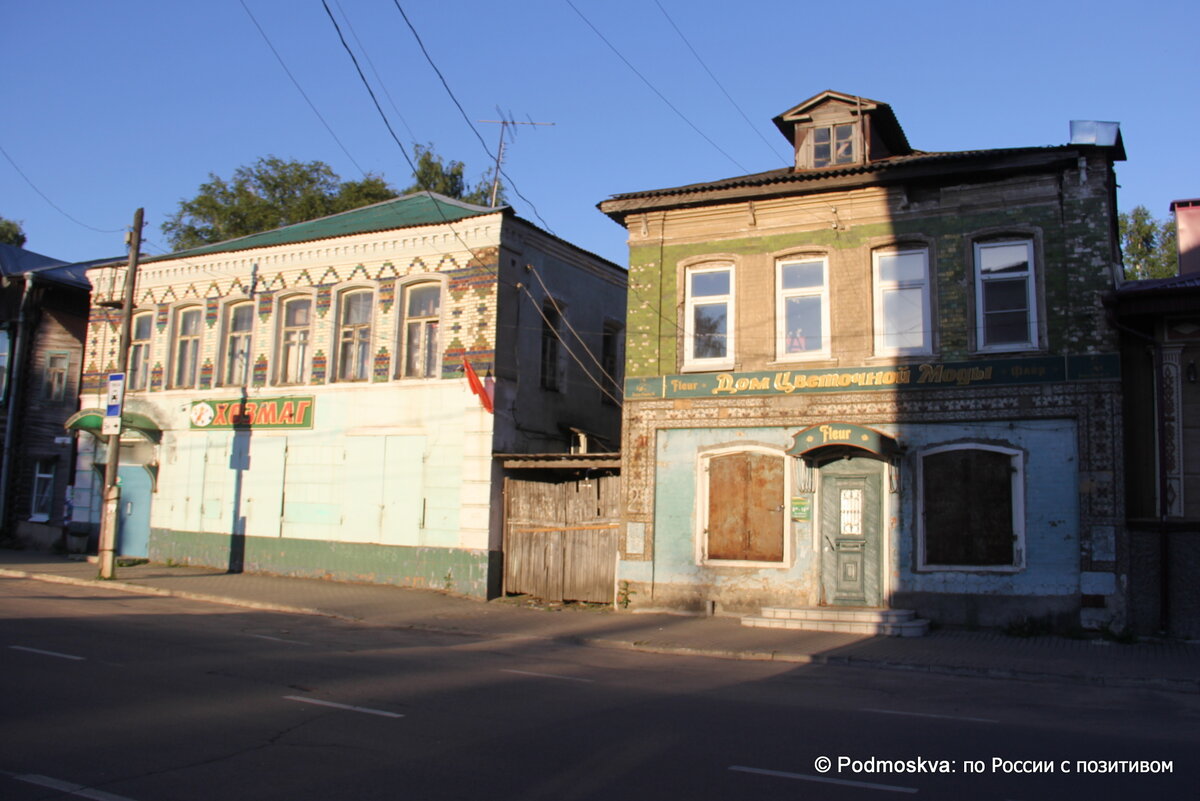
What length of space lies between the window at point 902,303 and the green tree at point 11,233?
142ft

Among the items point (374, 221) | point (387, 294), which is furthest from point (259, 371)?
point (374, 221)

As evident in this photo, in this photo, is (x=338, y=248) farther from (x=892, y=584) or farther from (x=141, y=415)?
(x=892, y=584)

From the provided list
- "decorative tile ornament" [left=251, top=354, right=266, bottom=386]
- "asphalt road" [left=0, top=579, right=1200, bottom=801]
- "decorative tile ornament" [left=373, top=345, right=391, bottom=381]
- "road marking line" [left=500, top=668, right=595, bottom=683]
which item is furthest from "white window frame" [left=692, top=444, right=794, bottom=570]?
"decorative tile ornament" [left=251, top=354, right=266, bottom=386]

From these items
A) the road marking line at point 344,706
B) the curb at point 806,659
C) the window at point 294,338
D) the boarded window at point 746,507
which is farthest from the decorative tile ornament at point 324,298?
the road marking line at point 344,706

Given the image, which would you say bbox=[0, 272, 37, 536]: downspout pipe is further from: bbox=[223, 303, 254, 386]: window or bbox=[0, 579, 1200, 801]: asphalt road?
bbox=[0, 579, 1200, 801]: asphalt road

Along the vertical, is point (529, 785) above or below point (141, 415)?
below

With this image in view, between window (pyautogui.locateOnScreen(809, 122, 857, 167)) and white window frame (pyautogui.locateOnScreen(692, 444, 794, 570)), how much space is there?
5607mm

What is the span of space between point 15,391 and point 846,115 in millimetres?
25343

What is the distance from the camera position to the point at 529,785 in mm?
5879

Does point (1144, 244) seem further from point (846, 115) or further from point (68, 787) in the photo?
point (68, 787)

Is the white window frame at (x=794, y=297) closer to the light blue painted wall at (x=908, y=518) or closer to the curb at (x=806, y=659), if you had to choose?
the light blue painted wall at (x=908, y=518)

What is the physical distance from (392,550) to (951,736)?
14.3m

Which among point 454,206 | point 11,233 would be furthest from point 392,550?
point 11,233

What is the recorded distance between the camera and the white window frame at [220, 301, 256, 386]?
23031mm
